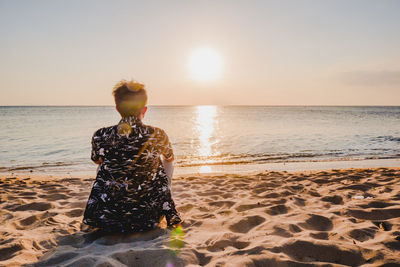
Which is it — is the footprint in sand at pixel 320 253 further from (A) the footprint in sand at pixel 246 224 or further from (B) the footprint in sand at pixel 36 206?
(B) the footprint in sand at pixel 36 206

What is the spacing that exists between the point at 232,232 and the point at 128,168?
151 cm

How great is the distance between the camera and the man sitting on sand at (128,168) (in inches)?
120

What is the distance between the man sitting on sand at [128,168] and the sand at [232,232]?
0.22 m

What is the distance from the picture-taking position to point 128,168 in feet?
10.2

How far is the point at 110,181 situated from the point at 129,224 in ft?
1.90

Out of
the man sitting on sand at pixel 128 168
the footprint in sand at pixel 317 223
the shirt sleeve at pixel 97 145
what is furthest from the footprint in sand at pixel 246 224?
the shirt sleeve at pixel 97 145

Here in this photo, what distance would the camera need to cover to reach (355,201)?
14.6ft

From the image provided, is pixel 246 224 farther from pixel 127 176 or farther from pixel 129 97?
pixel 129 97

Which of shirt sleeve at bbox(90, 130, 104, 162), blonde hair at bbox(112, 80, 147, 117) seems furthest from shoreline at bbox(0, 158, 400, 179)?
A: blonde hair at bbox(112, 80, 147, 117)

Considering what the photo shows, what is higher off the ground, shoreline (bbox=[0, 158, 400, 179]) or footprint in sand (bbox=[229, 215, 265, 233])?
footprint in sand (bbox=[229, 215, 265, 233])

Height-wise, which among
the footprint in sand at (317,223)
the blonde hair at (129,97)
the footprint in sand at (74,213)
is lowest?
the footprint in sand at (74,213)

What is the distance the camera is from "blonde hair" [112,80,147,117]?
2.98m

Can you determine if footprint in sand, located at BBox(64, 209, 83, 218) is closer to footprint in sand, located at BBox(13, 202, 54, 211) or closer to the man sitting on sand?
footprint in sand, located at BBox(13, 202, 54, 211)

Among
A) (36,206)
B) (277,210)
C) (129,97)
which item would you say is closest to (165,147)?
(129,97)
